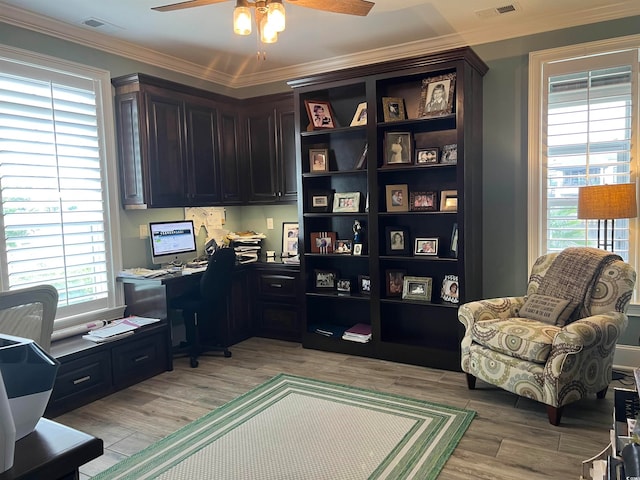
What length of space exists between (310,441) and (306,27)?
10.1 feet

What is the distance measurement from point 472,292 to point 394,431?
58.5 inches

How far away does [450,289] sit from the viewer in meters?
3.87

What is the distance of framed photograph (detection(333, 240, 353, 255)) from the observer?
4320 millimetres

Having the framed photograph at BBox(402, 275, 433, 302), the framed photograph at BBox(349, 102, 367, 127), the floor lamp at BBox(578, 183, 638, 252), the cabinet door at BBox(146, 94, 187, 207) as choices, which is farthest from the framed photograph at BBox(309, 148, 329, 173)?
the floor lamp at BBox(578, 183, 638, 252)

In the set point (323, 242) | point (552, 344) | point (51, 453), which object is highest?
point (323, 242)

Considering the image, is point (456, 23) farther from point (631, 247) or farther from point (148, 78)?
point (148, 78)

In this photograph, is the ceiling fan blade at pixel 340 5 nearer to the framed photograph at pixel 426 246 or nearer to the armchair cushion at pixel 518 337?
the framed photograph at pixel 426 246

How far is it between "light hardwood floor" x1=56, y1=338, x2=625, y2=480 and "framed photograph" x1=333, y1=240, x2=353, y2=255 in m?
0.95

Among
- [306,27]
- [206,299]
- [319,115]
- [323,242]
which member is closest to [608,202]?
[323,242]

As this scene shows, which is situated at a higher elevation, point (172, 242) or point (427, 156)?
point (427, 156)

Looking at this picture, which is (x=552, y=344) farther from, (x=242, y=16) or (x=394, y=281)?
(x=242, y=16)

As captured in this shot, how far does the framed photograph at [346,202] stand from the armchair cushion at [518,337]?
1575mm

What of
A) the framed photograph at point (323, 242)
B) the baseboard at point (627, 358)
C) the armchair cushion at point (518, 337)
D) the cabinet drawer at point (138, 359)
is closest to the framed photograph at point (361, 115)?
the framed photograph at point (323, 242)

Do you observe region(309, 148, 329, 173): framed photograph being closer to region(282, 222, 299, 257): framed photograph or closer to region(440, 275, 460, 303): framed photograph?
region(282, 222, 299, 257): framed photograph
